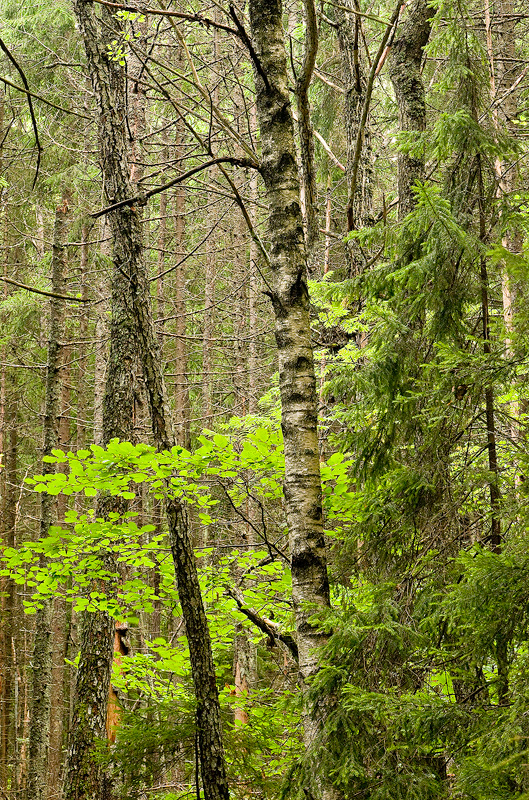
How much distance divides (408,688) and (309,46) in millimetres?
3106

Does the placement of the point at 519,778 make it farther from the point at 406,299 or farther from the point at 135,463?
the point at 135,463

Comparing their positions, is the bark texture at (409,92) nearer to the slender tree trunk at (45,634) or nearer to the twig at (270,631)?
the twig at (270,631)

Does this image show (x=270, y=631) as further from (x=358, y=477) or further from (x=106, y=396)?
(x=106, y=396)

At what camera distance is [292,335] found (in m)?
3.36

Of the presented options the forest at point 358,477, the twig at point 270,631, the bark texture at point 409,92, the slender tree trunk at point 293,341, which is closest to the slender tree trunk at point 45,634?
the forest at point 358,477

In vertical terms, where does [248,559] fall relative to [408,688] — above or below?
above

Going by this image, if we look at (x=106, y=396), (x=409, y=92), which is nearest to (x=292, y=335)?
(x=409, y=92)

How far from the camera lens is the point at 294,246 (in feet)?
11.3

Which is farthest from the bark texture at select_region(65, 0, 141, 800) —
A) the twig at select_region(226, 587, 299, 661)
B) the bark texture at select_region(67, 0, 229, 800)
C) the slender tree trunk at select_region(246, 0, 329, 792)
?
the twig at select_region(226, 587, 299, 661)

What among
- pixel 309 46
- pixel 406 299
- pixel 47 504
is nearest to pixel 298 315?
pixel 406 299

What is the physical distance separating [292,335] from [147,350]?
1572mm

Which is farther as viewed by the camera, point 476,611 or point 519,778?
point 476,611

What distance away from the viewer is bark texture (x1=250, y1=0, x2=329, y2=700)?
317 centimetres

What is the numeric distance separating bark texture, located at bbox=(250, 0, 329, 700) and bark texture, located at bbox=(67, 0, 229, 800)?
1325 mm
